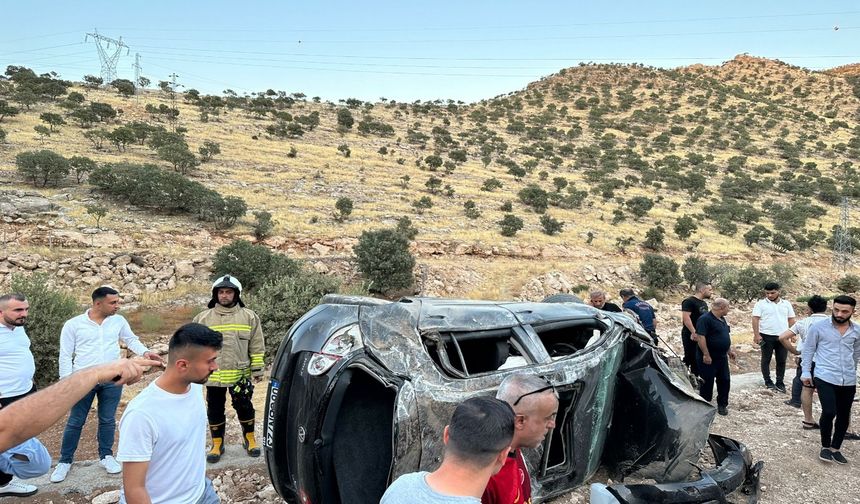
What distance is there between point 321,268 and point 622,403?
49.5 ft

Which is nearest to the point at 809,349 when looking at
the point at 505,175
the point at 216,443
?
the point at 216,443

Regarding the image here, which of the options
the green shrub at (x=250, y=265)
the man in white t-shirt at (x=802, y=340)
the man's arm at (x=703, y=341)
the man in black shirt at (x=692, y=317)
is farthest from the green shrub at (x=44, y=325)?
the man in white t-shirt at (x=802, y=340)

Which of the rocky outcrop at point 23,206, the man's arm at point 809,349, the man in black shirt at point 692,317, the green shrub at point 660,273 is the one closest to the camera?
the man's arm at point 809,349

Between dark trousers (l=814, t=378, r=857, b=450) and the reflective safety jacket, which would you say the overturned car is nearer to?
dark trousers (l=814, t=378, r=857, b=450)

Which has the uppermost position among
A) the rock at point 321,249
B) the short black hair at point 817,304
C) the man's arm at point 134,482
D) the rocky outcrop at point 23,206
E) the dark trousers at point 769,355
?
the rocky outcrop at point 23,206

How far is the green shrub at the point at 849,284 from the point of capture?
22391 mm

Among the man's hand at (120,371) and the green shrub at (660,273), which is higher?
the man's hand at (120,371)

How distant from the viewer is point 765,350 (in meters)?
Result: 8.34

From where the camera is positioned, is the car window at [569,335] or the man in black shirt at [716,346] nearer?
the car window at [569,335]

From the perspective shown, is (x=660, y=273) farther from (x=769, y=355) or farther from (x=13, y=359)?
(x=13, y=359)

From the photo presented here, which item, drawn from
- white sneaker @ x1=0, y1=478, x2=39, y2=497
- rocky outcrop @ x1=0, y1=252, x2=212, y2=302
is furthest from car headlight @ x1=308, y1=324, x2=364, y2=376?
rocky outcrop @ x1=0, y1=252, x2=212, y2=302

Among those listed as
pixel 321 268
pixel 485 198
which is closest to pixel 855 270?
pixel 485 198

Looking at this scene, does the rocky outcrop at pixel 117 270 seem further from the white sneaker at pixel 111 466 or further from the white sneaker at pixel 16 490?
the white sneaker at pixel 16 490

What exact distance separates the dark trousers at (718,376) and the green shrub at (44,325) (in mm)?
10198
